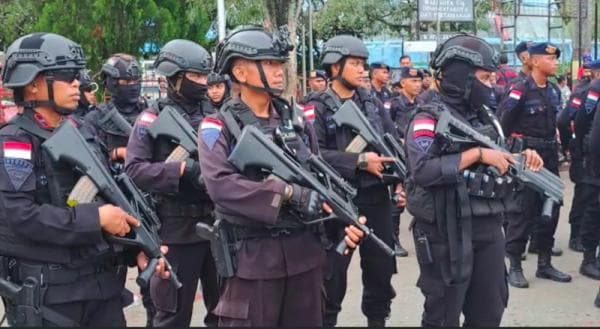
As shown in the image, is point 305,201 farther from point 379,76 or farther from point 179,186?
point 379,76

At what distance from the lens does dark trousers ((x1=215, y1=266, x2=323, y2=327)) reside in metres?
3.35

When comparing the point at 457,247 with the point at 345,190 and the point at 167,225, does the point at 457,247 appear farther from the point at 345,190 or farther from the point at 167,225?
the point at 167,225

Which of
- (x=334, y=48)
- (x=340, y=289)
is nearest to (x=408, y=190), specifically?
(x=340, y=289)

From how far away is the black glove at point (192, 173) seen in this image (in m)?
4.30

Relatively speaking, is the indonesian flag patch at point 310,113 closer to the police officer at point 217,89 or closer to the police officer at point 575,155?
the police officer at point 217,89

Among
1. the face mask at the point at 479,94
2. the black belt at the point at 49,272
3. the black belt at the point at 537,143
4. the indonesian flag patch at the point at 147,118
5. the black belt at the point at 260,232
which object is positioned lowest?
the black belt at the point at 537,143

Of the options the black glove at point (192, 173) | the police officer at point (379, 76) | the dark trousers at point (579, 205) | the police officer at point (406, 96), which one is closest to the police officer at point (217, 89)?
the black glove at point (192, 173)

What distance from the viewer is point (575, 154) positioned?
23.4 feet

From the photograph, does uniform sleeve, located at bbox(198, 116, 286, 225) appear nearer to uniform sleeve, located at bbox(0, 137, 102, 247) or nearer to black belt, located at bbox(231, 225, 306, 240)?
black belt, located at bbox(231, 225, 306, 240)

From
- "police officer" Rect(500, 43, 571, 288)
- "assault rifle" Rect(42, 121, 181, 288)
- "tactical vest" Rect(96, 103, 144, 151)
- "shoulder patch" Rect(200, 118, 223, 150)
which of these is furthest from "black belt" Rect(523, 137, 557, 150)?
"assault rifle" Rect(42, 121, 181, 288)

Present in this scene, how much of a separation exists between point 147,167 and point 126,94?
4.97 feet

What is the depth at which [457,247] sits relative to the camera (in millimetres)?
3746

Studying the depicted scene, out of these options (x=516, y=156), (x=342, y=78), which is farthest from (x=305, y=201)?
(x=342, y=78)

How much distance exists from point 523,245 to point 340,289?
213 centimetres
